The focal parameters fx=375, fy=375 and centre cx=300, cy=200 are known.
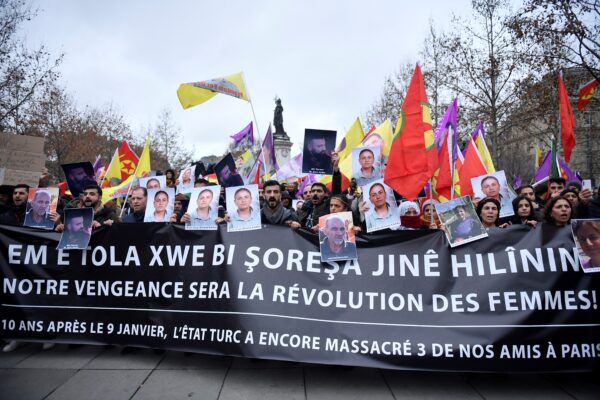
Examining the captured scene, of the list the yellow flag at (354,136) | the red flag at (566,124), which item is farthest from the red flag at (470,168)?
the yellow flag at (354,136)

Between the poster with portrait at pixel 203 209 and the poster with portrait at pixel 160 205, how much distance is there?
1.90 ft

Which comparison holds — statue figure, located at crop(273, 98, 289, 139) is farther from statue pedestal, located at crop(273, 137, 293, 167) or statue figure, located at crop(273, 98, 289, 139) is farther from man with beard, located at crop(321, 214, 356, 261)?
man with beard, located at crop(321, 214, 356, 261)

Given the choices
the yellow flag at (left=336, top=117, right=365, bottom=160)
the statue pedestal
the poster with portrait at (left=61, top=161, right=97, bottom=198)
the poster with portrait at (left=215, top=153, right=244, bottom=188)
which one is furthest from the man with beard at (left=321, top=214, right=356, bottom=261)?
the statue pedestal

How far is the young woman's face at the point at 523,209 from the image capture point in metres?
4.38

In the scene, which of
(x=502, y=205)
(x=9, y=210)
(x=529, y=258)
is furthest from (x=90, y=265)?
(x=502, y=205)

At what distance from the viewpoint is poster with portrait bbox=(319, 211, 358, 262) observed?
3.46m

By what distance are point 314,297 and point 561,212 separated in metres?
2.46

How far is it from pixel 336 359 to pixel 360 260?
0.89 metres

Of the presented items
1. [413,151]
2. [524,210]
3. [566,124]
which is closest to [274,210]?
[413,151]

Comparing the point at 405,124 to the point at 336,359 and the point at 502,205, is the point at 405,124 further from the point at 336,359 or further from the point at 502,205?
the point at 336,359

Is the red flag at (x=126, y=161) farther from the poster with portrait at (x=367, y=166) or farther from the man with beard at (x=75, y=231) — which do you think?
the poster with portrait at (x=367, y=166)

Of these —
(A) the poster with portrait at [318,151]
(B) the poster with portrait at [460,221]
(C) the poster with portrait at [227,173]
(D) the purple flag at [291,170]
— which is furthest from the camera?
(D) the purple flag at [291,170]

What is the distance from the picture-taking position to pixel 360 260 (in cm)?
349

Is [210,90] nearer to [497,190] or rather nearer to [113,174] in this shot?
[113,174]
